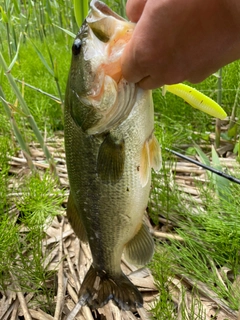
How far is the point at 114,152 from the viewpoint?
3.80ft

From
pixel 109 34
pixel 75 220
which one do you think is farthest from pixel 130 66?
pixel 75 220

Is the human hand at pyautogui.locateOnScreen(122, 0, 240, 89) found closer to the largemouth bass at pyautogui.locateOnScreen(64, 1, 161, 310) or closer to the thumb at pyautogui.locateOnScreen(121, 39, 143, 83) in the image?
the thumb at pyautogui.locateOnScreen(121, 39, 143, 83)

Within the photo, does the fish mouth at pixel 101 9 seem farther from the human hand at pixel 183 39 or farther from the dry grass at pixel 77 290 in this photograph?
the dry grass at pixel 77 290

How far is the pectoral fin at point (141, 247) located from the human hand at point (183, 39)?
64 cm

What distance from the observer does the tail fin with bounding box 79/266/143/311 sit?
4.63 feet

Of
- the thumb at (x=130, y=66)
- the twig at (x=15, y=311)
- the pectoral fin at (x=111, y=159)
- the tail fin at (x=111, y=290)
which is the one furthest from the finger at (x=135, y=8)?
the twig at (x=15, y=311)

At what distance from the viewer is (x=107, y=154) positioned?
117 cm

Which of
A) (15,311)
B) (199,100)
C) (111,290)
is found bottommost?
(15,311)

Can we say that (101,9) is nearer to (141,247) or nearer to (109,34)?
(109,34)

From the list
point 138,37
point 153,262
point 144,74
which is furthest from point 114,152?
point 153,262

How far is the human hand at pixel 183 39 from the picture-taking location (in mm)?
727

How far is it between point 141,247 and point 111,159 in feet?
1.28

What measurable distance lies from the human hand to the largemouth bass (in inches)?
7.0

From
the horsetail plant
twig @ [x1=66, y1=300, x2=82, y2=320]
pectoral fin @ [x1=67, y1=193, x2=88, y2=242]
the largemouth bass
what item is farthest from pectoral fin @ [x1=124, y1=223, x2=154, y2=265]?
the horsetail plant
